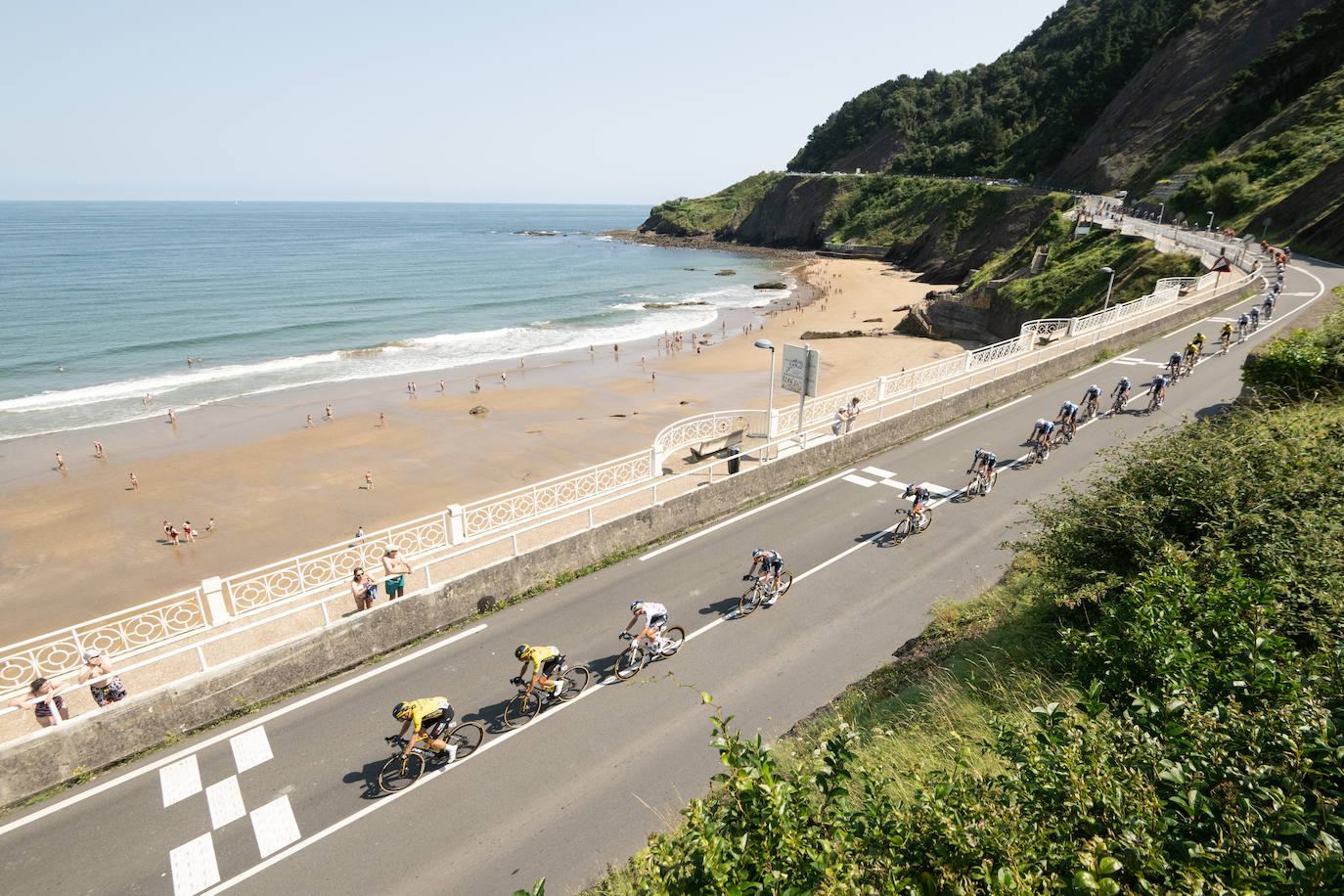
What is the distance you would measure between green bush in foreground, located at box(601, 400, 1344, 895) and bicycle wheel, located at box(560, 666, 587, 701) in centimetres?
363

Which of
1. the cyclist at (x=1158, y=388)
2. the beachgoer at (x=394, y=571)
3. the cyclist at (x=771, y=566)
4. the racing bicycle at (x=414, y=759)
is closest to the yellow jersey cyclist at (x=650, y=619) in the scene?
the cyclist at (x=771, y=566)

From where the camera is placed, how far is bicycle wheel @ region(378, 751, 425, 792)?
8.23m

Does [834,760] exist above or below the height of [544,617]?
above

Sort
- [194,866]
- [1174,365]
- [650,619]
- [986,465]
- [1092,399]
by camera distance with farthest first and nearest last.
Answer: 1. [1174,365]
2. [1092,399]
3. [986,465]
4. [650,619]
5. [194,866]

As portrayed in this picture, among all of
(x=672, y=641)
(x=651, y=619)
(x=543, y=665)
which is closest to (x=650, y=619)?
(x=651, y=619)

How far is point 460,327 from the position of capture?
53906 mm

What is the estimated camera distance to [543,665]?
918cm

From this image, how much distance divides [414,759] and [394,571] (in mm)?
3936

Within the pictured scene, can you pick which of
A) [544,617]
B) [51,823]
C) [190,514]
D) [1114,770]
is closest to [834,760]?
[1114,770]

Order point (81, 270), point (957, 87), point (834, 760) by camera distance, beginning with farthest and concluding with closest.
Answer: point (957, 87), point (81, 270), point (834, 760)

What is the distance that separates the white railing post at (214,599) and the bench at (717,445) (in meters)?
10.7

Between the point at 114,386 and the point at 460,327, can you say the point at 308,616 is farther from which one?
the point at 460,327

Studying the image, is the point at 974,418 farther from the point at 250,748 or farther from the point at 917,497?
the point at 250,748

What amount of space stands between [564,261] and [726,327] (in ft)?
179
